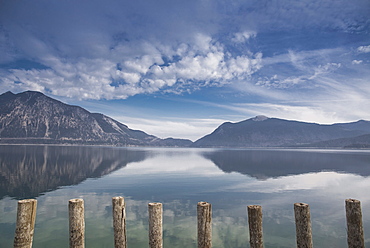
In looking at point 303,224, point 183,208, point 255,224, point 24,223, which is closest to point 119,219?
point 24,223

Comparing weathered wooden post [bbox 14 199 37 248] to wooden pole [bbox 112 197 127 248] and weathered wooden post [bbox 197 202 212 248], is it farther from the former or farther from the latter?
weathered wooden post [bbox 197 202 212 248]

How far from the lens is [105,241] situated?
14.7m

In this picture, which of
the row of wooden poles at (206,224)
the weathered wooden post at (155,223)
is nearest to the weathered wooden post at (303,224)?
the row of wooden poles at (206,224)

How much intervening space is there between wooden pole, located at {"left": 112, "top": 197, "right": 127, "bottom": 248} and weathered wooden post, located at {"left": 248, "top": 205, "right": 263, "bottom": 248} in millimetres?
4788

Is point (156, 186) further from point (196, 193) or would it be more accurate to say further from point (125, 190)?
point (196, 193)

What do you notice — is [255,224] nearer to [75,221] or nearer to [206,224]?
[206,224]

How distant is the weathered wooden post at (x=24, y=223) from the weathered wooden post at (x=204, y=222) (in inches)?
229

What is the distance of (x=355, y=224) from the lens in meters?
7.79

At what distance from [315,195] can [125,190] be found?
25.2 metres

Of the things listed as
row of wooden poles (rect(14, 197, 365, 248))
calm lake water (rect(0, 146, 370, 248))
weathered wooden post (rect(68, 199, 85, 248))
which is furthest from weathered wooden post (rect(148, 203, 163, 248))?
calm lake water (rect(0, 146, 370, 248))

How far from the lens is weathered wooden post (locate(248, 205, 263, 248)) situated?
782cm

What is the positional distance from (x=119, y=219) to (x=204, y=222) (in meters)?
3.35

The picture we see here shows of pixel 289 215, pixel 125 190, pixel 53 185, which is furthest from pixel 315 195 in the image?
→ pixel 53 185

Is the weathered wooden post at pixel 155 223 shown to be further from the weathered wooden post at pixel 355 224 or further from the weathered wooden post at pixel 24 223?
the weathered wooden post at pixel 355 224
